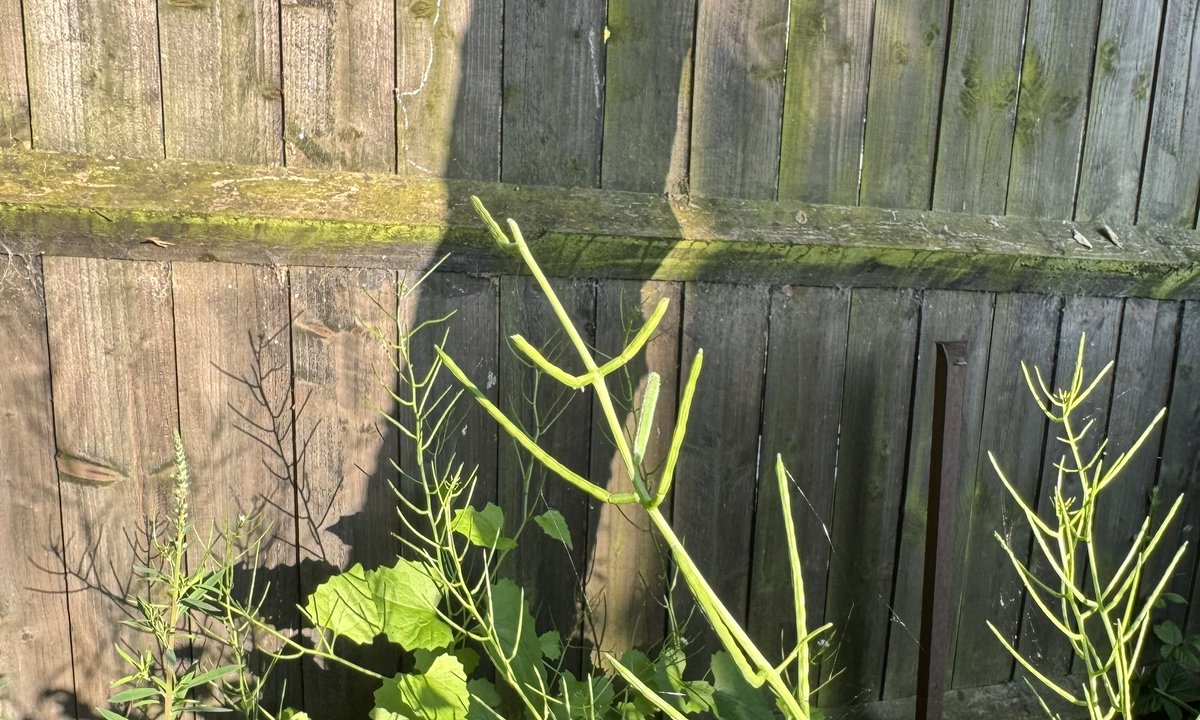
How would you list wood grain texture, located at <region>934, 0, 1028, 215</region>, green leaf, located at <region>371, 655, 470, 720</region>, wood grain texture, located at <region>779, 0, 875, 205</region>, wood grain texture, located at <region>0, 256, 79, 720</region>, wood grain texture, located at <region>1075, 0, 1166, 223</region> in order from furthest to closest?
wood grain texture, located at <region>1075, 0, 1166, 223</region>
wood grain texture, located at <region>934, 0, 1028, 215</region>
wood grain texture, located at <region>779, 0, 875, 205</region>
wood grain texture, located at <region>0, 256, 79, 720</region>
green leaf, located at <region>371, 655, 470, 720</region>

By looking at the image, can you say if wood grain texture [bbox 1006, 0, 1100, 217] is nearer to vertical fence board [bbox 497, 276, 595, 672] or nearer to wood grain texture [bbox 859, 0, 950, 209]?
wood grain texture [bbox 859, 0, 950, 209]

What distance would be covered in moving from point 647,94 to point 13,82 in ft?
3.51

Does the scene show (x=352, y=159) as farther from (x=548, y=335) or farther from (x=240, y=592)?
(x=240, y=592)

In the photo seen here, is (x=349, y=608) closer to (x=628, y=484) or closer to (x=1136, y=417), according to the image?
(x=628, y=484)

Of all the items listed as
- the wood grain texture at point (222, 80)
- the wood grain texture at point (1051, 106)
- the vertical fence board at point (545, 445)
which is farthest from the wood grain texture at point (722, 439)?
the wood grain texture at point (222, 80)

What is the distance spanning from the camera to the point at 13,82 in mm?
1298

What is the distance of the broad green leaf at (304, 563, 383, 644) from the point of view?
1.37 meters

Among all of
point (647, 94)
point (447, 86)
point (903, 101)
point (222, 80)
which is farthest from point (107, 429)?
point (903, 101)

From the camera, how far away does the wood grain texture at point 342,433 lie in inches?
59.4

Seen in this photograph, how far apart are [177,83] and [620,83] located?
2.57 feet

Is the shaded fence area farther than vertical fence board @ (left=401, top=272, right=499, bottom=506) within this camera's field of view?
No

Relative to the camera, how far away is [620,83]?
1606 millimetres

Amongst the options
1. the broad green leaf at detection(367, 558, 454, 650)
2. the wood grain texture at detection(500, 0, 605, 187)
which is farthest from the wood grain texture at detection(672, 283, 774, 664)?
the broad green leaf at detection(367, 558, 454, 650)

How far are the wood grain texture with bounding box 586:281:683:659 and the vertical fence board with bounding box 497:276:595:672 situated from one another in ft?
0.10
